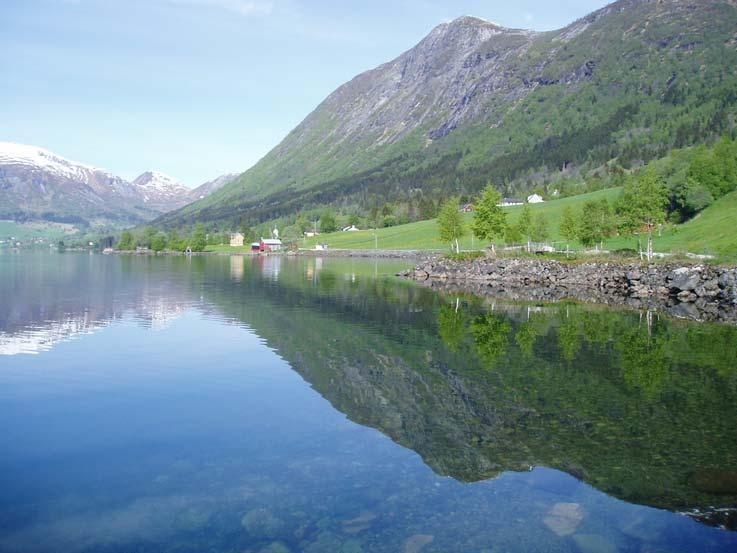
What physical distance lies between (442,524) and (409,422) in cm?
758

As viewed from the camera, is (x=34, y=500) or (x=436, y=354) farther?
(x=436, y=354)

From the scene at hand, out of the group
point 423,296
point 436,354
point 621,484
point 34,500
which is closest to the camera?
point 34,500

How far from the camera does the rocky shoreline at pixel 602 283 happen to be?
192 ft

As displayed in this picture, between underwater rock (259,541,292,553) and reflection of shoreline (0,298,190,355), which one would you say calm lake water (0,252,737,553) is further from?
reflection of shoreline (0,298,190,355)

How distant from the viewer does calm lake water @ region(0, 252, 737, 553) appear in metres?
14.5

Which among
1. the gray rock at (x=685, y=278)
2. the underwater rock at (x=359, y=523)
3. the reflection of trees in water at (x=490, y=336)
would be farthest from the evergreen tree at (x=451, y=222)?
the underwater rock at (x=359, y=523)

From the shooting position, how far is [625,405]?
24.2 metres

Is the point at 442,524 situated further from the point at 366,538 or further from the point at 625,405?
the point at 625,405

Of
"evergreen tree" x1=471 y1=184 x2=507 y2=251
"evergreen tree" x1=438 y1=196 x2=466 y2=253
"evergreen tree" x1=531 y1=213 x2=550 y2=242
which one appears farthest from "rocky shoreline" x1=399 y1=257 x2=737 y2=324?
"evergreen tree" x1=531 y1=213 x2=550 y2=242

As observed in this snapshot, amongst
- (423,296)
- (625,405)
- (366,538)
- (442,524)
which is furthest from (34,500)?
(423,296)

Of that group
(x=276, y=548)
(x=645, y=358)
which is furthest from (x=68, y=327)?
(x=645, y=358)

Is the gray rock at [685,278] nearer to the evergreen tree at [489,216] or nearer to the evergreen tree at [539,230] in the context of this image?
the evergreen tree at [489,216]

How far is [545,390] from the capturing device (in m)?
26.3

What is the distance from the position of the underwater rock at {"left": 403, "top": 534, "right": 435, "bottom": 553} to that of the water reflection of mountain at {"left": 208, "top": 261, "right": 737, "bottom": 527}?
11.8ft
